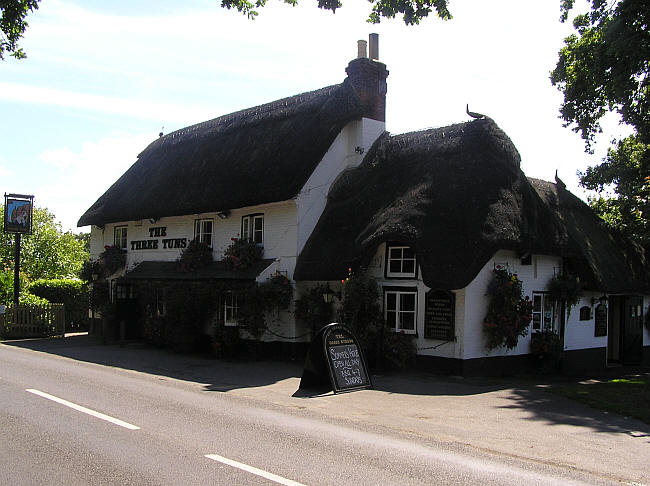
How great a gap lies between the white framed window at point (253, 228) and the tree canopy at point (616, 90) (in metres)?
10.9

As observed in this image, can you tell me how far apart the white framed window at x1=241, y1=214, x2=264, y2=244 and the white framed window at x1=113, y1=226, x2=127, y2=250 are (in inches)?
307

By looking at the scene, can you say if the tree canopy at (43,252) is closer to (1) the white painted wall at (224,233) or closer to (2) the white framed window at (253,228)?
(1) the white painted wall at (224,233)

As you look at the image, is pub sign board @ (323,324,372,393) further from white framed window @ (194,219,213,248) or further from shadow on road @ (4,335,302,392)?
white framed window @ (194,219,213,248)

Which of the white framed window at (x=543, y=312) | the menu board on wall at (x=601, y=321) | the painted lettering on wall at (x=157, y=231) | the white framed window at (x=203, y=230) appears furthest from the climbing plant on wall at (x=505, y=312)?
the painted lettering on wall at (x=157, y=231)

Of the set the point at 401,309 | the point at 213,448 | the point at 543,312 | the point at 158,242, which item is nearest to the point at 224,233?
the point at 158,242

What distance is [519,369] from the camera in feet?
54.4

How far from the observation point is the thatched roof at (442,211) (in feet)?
48.8

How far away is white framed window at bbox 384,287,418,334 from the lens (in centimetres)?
1600

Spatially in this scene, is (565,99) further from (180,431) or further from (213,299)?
(180,431)

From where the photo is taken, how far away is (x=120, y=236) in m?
26.1

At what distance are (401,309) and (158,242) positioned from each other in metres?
11.1

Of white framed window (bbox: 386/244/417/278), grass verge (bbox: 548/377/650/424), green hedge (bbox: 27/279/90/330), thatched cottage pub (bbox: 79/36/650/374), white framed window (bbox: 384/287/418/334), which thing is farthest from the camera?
green hedge (bbox: 27/279/90/330)

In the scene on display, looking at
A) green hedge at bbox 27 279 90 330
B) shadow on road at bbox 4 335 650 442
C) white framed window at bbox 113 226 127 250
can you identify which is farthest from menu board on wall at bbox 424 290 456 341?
green hedge at bbox 27 279 90 330

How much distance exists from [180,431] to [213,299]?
36.1 ft
